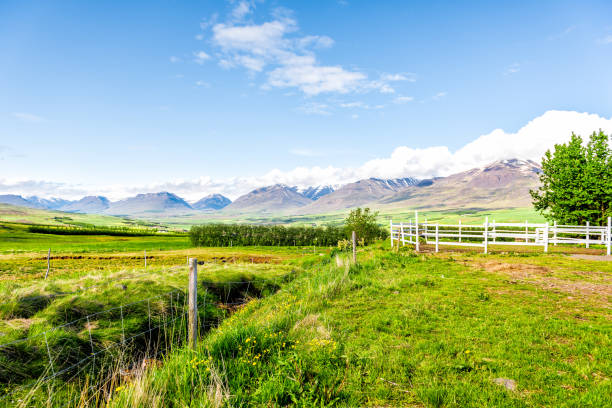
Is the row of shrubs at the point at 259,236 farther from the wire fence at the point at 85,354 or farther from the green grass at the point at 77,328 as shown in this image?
the wire fence at the point at 85,354

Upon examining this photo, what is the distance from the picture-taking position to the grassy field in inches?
177

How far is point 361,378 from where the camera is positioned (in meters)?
5.06

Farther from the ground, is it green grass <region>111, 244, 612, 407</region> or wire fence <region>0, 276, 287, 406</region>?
green grass <region>111, 244, 612, 407</region>

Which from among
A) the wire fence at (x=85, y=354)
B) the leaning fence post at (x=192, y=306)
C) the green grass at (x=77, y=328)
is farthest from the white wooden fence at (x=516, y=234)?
the leaning fence post at (x=192, y=306)

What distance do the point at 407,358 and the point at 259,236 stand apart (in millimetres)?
95304

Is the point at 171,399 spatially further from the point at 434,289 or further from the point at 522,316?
the point at 434,289

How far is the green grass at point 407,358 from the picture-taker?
443 cm

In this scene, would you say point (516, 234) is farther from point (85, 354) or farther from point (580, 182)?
point (85, 354)

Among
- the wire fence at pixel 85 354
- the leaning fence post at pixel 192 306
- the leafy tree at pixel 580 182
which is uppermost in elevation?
the leafy tree at pixel 580 182

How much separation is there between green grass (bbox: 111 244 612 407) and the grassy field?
0.02 metres

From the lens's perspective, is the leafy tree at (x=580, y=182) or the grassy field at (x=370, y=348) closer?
the grassy field at (x=370, y=348)

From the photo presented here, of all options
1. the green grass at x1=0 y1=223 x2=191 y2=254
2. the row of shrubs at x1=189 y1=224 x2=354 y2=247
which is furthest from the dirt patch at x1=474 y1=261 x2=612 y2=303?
the row of shrubs at x1=189 y1=224 x2=354 y2=247

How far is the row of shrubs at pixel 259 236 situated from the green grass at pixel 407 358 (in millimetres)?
83610

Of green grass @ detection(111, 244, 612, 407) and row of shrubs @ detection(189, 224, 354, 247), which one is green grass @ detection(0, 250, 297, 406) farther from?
row of shrubs @ detection(189, 224, 354, 247)
